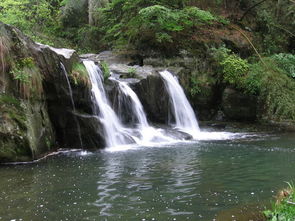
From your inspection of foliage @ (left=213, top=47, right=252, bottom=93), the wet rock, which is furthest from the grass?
foliage @ (left=213, top=47, right=252, bottom=93)

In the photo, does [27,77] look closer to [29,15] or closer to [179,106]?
[179,106]

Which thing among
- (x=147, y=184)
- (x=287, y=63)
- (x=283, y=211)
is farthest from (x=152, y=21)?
(x=283, y=211)

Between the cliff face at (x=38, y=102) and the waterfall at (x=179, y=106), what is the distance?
5098 millimetres

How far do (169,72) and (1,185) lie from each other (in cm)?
1124

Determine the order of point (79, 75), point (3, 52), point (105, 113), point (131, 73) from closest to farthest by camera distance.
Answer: point (3, 52), point (79, 75), point (105, 113), point (131, 73)

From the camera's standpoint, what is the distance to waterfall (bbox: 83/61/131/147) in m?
12.8

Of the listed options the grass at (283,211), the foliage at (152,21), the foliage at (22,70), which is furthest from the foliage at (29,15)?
the grass at (283,211)

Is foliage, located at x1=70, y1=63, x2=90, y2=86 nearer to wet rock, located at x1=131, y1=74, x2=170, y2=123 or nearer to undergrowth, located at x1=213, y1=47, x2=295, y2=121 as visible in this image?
wet rock, located at x1=131, y1=74, x2=170, y2=123

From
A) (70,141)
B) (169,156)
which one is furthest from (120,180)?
(70,141)

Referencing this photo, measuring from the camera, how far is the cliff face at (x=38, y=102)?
10078mm

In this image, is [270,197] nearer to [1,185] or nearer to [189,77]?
[1,185]

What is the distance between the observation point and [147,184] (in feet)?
24.3

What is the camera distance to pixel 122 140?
42.7 feet

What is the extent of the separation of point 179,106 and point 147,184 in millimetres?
9997
